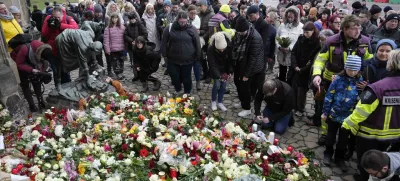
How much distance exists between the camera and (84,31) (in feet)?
19.7

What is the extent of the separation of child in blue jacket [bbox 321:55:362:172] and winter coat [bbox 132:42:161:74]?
12.8 feet

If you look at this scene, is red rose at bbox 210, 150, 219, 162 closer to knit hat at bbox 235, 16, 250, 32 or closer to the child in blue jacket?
the child in blue jacket

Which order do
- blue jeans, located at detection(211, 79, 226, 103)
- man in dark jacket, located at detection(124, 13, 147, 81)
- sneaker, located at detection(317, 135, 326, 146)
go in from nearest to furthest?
sneaker, located at detection(317, 135, 326, 146), blue jeans, located at detection(211, 79, 226, 103), man in dark jacket, located at detection(124, 13, 147, 81)

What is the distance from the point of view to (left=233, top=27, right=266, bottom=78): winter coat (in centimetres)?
575

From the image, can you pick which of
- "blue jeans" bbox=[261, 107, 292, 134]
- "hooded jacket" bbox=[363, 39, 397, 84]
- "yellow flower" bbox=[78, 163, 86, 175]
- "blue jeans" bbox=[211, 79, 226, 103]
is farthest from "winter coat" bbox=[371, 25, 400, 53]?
"yellow flower" bbox=[78, 163, 86, 175]

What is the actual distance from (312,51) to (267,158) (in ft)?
8.11

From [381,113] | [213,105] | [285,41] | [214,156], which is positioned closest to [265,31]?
[285,41]

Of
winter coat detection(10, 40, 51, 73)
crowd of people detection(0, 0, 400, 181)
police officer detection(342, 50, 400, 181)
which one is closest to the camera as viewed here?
police officer detection(342, 50, 400, 181)

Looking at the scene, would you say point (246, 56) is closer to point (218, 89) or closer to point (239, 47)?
point (239, 47)

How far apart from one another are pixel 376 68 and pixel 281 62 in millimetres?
2447

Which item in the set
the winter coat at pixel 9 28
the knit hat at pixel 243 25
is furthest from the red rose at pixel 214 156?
the winter coat at pixel 9 28

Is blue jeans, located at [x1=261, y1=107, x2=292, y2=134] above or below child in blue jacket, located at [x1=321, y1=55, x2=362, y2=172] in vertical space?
below

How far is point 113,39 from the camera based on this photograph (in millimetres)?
7770

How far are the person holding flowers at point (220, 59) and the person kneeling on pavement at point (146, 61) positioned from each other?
161cm
